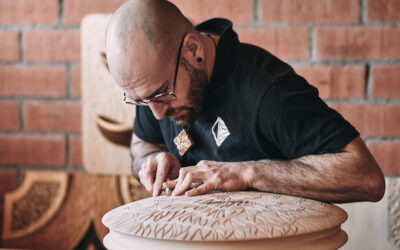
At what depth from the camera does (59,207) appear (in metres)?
1.43

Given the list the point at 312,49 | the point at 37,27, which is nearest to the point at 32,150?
the point at 37,27

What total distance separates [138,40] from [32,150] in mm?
916

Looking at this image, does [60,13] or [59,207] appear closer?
[59,207]

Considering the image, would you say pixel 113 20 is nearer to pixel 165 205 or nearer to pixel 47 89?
pixel 165 205

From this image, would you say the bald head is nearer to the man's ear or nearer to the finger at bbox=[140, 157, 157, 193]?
the man's ear

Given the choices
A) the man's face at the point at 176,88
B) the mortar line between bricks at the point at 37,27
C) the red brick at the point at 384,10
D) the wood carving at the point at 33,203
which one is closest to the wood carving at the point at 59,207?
the wood carving at the point at 33,203

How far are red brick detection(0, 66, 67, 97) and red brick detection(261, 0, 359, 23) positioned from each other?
730mm

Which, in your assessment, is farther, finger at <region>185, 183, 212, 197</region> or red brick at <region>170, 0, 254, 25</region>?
red brick at <region>170, 0, 254, 25</region>

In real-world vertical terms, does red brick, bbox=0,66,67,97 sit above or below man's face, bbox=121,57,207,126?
below

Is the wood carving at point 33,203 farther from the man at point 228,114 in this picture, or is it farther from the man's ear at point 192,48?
the man's ear at point 192,48

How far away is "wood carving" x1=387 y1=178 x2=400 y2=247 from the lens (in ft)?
3.30

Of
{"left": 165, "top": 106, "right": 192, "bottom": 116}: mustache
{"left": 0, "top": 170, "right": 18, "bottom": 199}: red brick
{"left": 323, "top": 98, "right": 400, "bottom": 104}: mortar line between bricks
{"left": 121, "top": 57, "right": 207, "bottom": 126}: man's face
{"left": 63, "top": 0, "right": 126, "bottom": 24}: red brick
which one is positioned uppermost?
{"left": 63, "top": 0, "right": 126, "bottom": 24}: red brick

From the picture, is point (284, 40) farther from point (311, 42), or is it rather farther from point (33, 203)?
point (33, 203)

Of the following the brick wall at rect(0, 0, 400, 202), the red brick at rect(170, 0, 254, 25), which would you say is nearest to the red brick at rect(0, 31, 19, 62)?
the brick wall at rect(0, 0, 400, 202)
